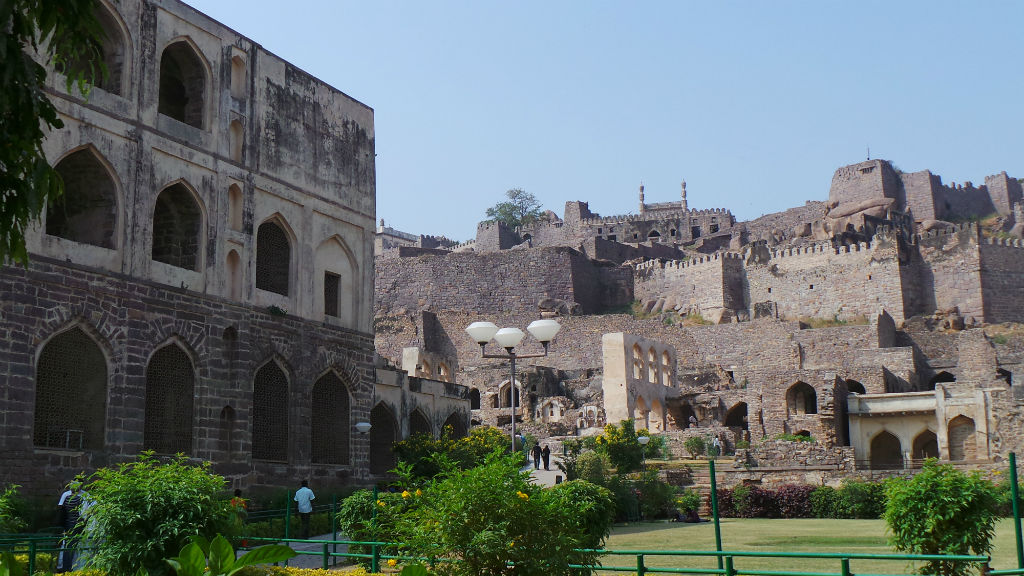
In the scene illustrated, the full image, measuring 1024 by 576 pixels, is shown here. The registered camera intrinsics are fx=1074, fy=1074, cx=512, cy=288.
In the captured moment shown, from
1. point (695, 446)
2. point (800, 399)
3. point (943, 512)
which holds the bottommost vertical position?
point (943, 512)

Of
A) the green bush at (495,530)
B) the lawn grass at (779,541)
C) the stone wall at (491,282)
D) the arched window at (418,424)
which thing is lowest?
the lawn grass at (779,541)

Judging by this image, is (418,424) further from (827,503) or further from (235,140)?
(827,503)

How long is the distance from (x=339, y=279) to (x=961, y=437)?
2278 centimetres

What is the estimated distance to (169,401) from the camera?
63.4 feet

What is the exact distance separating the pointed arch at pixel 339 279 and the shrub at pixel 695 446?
55.7 ft

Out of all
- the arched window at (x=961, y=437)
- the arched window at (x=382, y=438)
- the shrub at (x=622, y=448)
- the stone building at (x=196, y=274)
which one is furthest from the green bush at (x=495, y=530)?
the arched window at (x=961, y=437)

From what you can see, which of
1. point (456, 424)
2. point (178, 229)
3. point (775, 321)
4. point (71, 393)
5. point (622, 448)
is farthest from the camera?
point (775, 321)

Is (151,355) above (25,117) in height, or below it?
above

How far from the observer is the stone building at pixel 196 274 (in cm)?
1717

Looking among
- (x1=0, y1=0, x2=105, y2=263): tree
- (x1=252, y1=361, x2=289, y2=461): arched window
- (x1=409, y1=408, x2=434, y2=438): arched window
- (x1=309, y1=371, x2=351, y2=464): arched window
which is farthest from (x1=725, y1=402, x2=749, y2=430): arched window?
(x1=0, y1=0, x2=105, y2=263): tree

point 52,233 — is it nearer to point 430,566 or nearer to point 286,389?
point 286,389

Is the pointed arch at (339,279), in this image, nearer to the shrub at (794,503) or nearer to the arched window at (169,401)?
the arched window at (169,401)

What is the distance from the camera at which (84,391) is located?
17672mm

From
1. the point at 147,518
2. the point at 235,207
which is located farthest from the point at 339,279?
the point at 147,518
